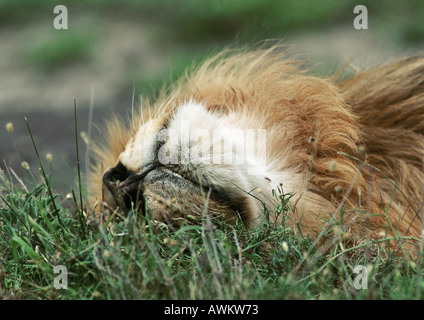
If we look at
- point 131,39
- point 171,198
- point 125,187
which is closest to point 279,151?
point 171,198

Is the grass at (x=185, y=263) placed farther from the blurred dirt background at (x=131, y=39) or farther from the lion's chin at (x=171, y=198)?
the blurred dirt background at (x=131, y=39)

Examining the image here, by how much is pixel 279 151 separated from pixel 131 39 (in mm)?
3788

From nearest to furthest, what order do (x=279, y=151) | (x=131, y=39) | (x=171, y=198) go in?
(x=171, y=198) → (x=279, y=151) → (x=131, y=39)

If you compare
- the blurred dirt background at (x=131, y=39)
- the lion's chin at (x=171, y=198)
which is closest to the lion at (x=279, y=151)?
the lion's chin at (x=171, y=198)

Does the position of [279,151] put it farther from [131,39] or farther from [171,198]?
[131,39]

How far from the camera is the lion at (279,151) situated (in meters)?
2.42

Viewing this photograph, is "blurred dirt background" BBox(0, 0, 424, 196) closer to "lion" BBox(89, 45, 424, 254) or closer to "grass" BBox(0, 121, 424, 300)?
"lion" BBox(89, 45, 424, 254)

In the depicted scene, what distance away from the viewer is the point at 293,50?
3148mm

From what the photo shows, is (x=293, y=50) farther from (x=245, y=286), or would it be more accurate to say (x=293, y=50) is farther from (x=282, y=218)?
(x=245, y=286)

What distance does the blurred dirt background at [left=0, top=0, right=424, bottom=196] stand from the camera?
17.5ft

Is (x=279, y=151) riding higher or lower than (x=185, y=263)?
higher

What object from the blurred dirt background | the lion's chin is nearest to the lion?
the lion's chin

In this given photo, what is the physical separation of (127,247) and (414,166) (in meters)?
1.33

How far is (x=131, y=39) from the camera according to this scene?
6109 millimetres
